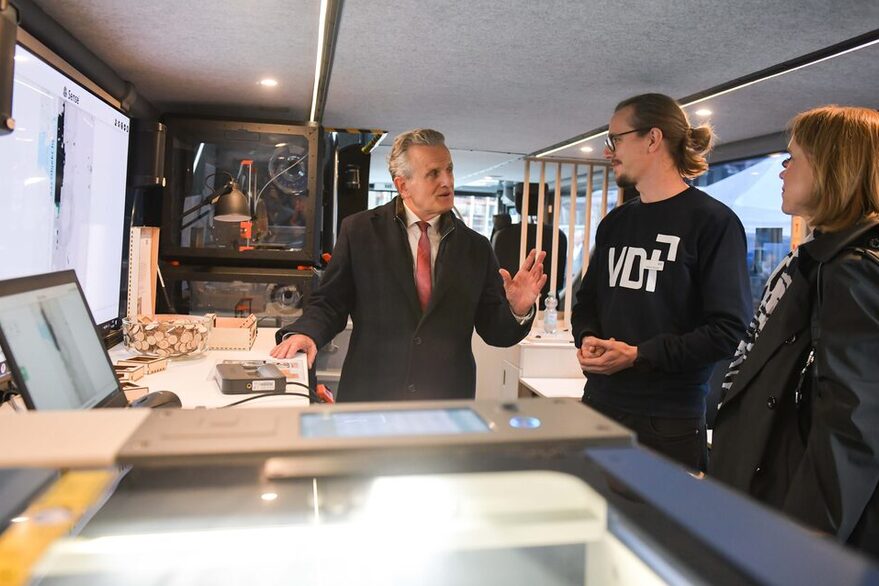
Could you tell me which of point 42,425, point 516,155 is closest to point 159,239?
point 516,155

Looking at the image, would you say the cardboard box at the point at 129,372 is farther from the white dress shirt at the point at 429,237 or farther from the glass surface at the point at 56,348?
the white dress shirt at the point at 429,237

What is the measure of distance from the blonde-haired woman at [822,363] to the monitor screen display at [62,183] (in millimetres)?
1818

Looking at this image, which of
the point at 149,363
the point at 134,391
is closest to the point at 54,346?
the point at 134,391

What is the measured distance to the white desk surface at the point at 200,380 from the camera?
1.58m

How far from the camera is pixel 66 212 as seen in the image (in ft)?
6.63

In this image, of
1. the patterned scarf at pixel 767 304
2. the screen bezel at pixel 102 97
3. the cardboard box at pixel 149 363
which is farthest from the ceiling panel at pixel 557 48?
the cardboard box at pixel 149 363

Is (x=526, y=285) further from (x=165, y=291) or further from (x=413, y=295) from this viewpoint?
(x=165, y=291)

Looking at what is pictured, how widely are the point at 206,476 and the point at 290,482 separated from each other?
0.23 ft

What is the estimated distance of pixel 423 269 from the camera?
2088 mm

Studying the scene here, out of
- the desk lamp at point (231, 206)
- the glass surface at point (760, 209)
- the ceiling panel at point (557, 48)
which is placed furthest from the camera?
the glass surface at point (760, 209)

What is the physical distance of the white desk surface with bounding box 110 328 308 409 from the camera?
1575mm

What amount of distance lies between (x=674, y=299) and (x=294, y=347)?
1.12 meters

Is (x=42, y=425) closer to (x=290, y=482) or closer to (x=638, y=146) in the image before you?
(x=290, y=482)

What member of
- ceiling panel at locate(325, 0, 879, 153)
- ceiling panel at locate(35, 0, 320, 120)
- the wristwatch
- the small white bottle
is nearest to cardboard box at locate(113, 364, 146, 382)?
ceiling panel at locate(35, 0, 320, 120)
